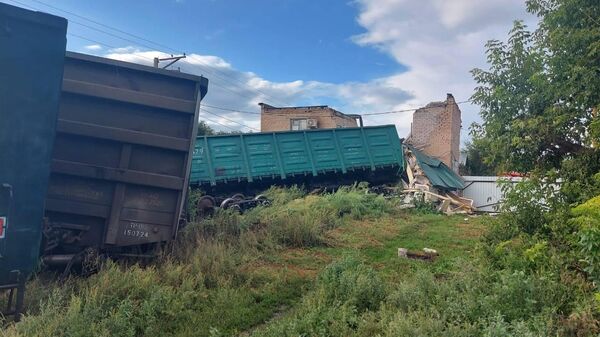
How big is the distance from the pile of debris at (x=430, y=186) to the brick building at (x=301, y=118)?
36.4 ft

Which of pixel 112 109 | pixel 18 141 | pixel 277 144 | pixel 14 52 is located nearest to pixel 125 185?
pixel 112 109

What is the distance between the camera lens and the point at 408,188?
1605 cm

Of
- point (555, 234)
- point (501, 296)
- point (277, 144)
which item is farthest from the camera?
point (277, 144)

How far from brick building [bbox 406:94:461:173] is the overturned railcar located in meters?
22.4

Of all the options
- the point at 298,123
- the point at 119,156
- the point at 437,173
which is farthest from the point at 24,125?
the point at 298,123

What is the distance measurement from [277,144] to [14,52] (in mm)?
11402

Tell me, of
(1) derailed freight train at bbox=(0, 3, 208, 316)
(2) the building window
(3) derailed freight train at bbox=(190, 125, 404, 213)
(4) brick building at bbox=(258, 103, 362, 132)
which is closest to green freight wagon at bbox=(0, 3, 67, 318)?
(1) derailed freight train at bbox=(0, 3, 208, 316)

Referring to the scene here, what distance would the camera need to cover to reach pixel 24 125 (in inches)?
152

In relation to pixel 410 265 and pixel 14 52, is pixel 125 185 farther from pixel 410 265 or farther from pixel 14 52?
pixel 410 265

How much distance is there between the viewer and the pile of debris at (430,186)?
1547 centimetres

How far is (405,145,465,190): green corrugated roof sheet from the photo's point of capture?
17641mm

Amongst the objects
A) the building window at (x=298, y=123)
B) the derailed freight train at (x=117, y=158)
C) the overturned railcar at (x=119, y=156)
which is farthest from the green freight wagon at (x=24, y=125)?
the building window at (x=298, y=123)

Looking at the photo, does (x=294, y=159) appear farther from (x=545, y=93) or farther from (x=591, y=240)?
(x=591, y=240)

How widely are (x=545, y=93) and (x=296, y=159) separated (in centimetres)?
A: 1030
